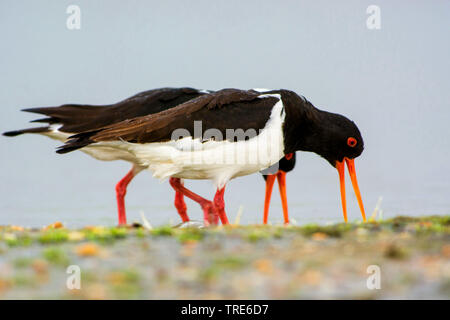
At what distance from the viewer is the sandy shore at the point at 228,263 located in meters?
5.55

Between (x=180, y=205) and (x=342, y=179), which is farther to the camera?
(x=180, y=205)

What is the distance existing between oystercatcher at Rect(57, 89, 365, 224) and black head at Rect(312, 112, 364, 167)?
715 mm

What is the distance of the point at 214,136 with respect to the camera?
9.62m

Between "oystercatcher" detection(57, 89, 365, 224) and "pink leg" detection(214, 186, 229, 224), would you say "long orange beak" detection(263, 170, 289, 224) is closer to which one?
"oystercatcher" detection(57, 89, 365, 224)

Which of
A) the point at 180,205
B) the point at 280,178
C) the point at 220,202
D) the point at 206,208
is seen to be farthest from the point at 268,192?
the point at 220,202

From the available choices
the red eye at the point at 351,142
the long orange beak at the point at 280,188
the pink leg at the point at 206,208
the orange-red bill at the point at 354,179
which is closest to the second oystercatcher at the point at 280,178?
the long orange beak at the point at 280,188

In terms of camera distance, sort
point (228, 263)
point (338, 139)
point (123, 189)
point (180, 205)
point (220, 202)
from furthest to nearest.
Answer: point (123, 189)
point (180, 205)
point (338, 139)
point (220, 202)
point (228, 263)

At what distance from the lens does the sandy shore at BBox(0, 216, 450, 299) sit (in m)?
5.55

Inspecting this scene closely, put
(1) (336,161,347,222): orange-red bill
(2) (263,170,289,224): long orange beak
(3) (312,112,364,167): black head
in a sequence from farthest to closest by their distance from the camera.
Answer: (2) (263,170,289,224): long orange beak, (1) (336,161,347,222): orange-red bill, (3) (312,112,364,167): black head

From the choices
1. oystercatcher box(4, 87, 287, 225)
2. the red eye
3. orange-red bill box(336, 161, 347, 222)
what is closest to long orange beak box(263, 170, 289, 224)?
orange-red bill box(336, 161, 347, 222)

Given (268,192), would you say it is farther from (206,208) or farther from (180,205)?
(206,208)

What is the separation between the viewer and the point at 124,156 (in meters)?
11.5

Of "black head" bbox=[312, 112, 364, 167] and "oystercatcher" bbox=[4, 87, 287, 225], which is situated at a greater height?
"oystercatcher" bbox=[4, 87, 287, 225]

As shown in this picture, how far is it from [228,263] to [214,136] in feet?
12.1
